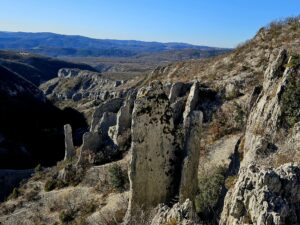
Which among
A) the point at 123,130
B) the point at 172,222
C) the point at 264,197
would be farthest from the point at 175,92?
the point at 264,197

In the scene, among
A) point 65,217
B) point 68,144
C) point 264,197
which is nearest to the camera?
point 264,197

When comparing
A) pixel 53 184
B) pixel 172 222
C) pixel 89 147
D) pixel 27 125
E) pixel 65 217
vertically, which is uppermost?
pixel 172 222

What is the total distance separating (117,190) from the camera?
2120 centimetres

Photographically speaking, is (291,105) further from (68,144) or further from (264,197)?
(68,144)

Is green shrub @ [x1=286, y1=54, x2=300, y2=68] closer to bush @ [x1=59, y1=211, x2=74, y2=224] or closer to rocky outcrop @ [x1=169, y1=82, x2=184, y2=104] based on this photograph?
bush @ [x1=59, y1=211, x2=74, y2=224]

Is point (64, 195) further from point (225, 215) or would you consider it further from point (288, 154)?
point (225, 215)

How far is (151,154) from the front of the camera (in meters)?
14.0

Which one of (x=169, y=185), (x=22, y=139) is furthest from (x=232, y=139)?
(x=22, y=139)

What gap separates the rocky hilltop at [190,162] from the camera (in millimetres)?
8234

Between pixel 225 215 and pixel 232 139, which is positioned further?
pixel 232 139

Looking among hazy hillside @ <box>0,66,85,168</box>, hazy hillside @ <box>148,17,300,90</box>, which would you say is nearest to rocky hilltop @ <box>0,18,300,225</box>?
hazy hillside @ <box>148,17,300,90</box>

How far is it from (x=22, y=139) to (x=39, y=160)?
768 centimetres

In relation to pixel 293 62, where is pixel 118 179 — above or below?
below

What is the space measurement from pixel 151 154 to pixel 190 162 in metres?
1.15
